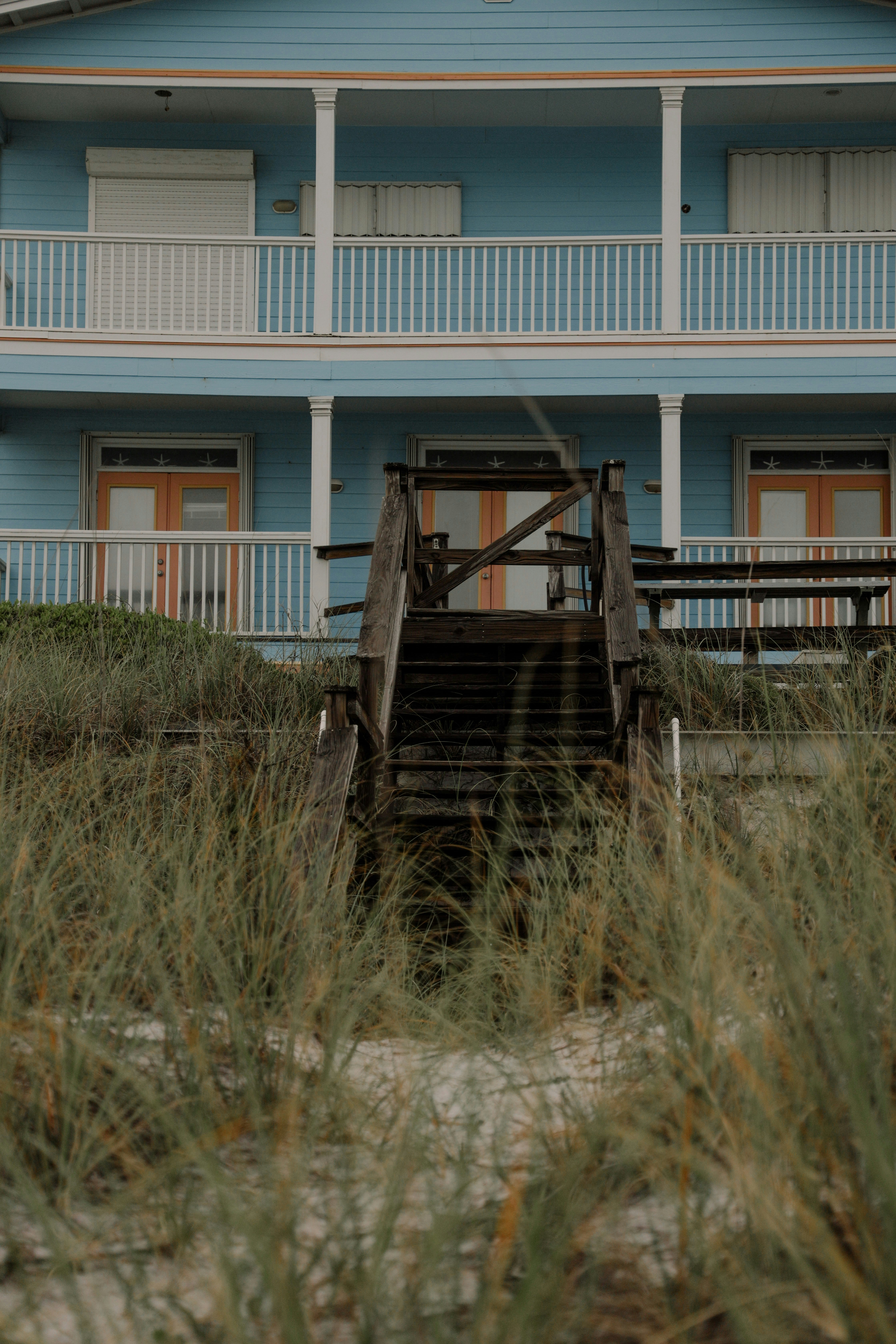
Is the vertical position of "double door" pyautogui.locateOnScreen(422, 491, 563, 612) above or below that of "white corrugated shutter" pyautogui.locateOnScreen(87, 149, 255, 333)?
below

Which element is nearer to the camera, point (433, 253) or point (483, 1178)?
point (483, 1178)

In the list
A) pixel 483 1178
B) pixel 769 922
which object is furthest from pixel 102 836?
pixel 769 922

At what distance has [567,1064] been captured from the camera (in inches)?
117

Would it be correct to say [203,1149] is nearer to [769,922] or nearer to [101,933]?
[101,933]

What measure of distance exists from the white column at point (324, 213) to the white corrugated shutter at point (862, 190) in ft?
17.5

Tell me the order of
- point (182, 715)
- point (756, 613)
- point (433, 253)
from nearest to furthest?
1. point (182, 715)
2. point (756, 613)
3. point (433, 253)

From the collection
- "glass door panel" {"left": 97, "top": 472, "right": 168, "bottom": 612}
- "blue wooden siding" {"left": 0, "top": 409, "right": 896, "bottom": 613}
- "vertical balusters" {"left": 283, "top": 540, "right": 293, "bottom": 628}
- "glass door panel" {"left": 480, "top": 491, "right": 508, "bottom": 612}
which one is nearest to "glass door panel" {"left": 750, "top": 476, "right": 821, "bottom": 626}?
"blue wooden siding" {"left": 0, "top": 409, "right": 896, "bottom": 613}

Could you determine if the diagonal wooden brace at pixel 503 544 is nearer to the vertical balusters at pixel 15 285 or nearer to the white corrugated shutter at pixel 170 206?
the vertical balusters at pixel 15 285

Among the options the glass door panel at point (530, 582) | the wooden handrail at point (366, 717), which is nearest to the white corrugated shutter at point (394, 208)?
the glass door panel at point (530, 582)

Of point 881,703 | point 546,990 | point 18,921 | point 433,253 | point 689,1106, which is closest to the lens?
point 689,1106

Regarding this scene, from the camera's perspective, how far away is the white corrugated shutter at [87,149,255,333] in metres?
11.2

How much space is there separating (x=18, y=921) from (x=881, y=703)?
399 cm

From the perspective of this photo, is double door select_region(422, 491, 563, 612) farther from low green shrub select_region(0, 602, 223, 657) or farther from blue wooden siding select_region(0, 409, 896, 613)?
low green shrub select_region(0, 602, 223, 657)

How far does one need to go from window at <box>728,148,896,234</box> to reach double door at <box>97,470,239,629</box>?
20.6 feet
